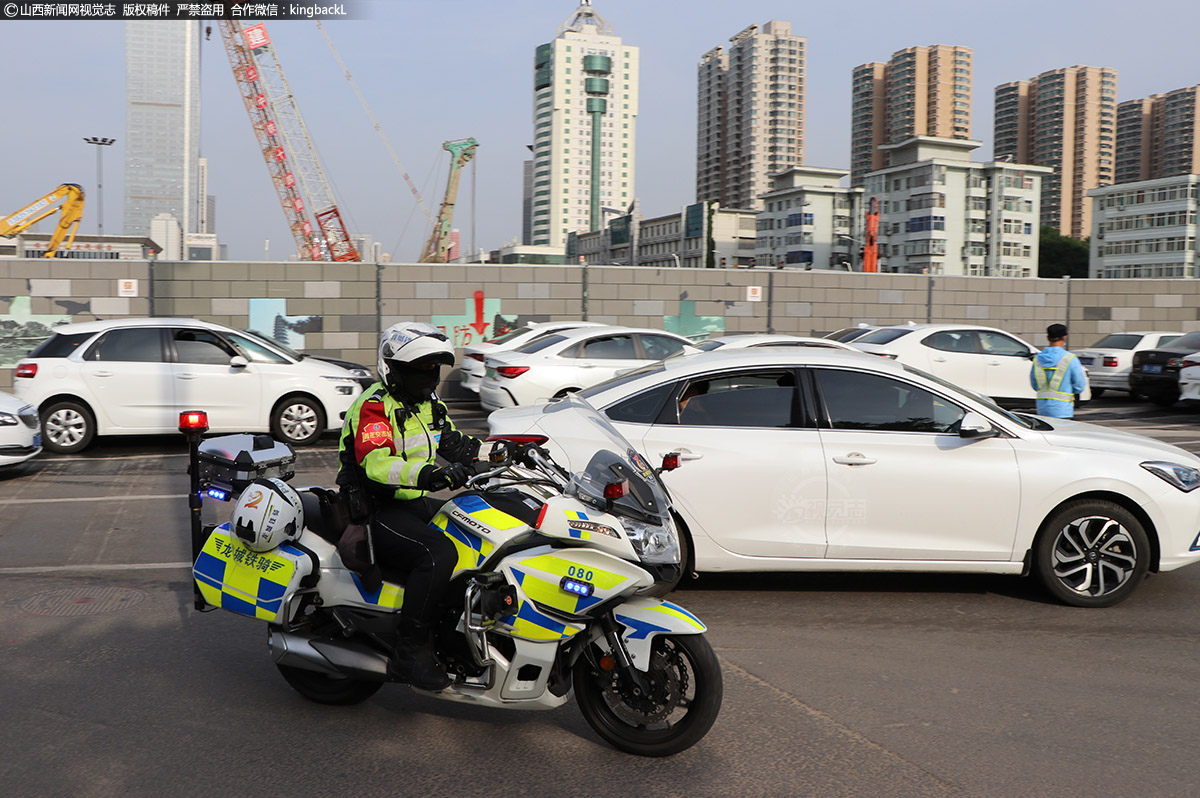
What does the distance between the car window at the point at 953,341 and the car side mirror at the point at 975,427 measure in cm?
1143

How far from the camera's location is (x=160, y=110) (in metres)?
191

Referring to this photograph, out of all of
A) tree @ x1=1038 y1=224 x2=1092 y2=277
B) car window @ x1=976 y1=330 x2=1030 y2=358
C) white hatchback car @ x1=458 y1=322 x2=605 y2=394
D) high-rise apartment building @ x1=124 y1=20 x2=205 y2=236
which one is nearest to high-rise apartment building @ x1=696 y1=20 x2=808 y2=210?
tree @ x1=1038 y1=224 x2=1092 y2=277

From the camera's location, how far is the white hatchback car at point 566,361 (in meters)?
13.2

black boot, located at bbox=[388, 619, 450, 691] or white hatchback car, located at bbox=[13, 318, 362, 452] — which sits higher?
white hatchback car, located at bbox=[13, 318, 362, 452]

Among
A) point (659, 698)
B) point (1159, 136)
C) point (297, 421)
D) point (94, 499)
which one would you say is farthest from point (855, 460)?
point (1159, 136)

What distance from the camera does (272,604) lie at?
4082 mm

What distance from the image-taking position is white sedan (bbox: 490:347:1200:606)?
581 centimetres

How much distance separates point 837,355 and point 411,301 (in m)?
13.8

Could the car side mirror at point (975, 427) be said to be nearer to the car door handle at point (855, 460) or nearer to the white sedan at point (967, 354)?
the car door handle at point (855, 460)

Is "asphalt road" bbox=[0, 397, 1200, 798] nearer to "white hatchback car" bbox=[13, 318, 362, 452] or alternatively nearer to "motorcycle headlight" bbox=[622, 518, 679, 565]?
"motorcycle headlight" bbox=[622, 518, 679, 565]

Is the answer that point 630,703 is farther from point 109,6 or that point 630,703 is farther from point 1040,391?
point 109,6

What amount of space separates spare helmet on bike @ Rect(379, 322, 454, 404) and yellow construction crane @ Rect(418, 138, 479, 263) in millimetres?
54777

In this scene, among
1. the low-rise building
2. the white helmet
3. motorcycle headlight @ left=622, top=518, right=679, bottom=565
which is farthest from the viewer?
the low-rise building

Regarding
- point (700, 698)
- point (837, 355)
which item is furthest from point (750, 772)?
point (837, 355)
